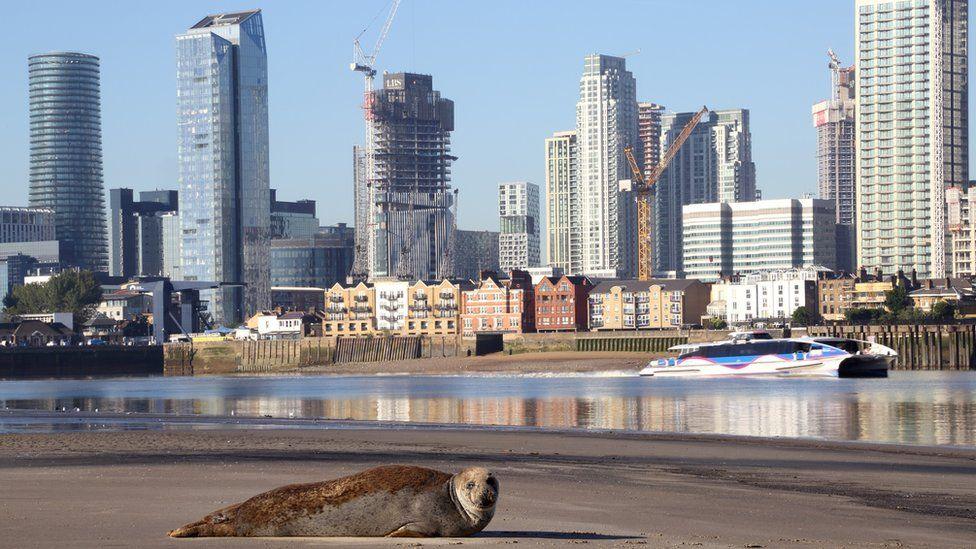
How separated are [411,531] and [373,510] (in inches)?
18.8

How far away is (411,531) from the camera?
16.4 m

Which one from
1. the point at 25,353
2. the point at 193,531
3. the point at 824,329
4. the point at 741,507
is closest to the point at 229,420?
the point at 741,507

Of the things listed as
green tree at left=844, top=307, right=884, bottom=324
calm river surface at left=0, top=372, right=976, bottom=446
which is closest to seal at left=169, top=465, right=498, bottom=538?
calm river surface at left=0, top=372, right=976, bottom=446

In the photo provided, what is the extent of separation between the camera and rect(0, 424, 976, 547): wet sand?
1830cm

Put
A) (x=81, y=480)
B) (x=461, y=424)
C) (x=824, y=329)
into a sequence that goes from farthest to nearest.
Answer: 1. (x=824, y=329)
2. (x=461, y=424)
3. (x=81, y=480)

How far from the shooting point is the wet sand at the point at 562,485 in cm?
1830

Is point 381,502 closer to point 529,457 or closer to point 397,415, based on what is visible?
point 529,457

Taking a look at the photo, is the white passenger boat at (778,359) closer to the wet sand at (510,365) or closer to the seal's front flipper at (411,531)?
the wet sand at (510,365)

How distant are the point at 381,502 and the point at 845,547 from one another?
557 cm

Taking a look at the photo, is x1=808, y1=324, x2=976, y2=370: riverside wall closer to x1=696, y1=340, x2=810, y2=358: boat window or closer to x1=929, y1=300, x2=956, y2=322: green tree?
x1=696, y1=340, x2=810, y2=358: boat window

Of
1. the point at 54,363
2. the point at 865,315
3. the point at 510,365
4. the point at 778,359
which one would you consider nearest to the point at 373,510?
the point at 778,359

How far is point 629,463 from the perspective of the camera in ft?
105

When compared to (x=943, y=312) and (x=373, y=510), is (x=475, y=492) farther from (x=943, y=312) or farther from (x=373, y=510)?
(x=943, y=312)

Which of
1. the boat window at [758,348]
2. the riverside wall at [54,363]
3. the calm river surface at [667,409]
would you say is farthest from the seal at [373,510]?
the riverside wall at [54,363]
